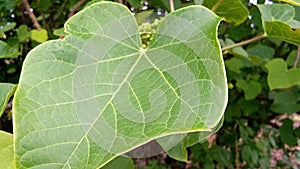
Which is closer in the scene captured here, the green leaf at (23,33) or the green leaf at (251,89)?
the green leaf at (23,33)

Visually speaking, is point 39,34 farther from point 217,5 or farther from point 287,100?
point 287,100

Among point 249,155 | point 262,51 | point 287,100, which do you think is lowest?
point 249,155

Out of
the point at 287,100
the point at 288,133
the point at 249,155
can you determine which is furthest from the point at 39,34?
the point at 249,155

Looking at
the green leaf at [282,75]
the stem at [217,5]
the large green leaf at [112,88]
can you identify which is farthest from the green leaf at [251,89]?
the large green leaf at [112,88]

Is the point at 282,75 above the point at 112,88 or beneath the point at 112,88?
beneath

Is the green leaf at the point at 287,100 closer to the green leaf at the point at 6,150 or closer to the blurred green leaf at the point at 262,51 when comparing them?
the blurred green leaf at the point at 262,51

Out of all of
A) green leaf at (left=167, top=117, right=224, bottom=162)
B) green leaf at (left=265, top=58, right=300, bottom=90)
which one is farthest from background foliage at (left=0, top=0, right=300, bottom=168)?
green leaf at (left=167, top=117, right=224, bottom=162)

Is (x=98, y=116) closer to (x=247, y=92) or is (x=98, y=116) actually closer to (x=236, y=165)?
(x=247, y=92)

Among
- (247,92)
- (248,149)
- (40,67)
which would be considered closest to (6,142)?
(40,67)
